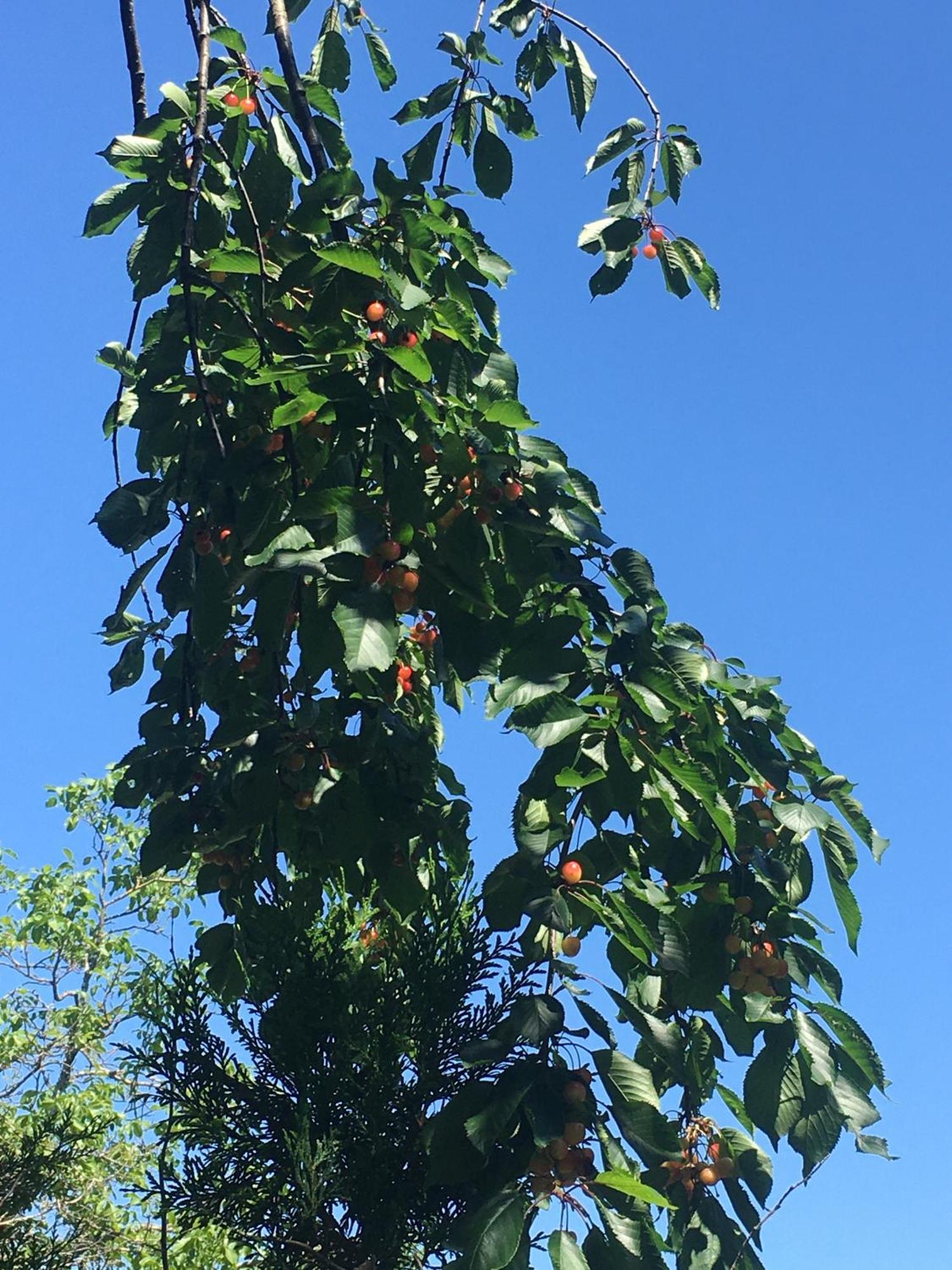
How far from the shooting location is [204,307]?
284 centimetres

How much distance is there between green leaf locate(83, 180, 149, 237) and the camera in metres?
2.67

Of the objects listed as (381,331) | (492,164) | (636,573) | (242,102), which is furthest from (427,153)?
(636,573)

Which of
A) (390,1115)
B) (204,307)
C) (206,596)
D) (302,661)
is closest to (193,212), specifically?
(204,307)

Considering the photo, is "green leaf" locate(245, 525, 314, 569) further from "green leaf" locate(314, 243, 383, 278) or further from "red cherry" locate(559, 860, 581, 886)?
"red cherry" locate(559, 860, 581, 886)

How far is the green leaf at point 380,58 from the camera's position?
147 inches

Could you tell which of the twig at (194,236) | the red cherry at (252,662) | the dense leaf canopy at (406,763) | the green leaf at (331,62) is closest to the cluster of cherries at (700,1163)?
the dense leaf canopy at (406,763)

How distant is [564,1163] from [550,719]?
0.76 metres

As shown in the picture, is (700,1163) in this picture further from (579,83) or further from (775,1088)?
(579,83)

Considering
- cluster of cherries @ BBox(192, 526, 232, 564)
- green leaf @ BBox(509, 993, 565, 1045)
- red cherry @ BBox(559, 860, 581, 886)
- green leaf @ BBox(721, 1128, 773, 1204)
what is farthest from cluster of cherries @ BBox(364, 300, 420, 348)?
green leaf @ BBox(721, 1128, 773, 1204)

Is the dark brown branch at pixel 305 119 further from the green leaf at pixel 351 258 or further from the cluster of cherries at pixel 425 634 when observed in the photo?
the cluster of cherries at pixel 425 634

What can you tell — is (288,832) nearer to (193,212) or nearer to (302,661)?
(302,661)

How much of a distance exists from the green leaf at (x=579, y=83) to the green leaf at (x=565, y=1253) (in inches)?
110

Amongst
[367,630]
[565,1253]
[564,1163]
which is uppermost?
[367,630]

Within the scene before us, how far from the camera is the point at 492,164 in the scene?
11.2 ft
